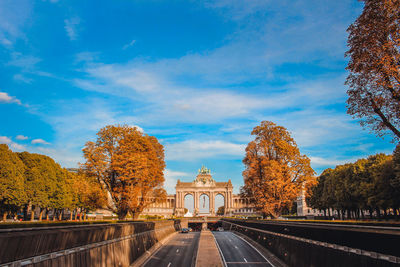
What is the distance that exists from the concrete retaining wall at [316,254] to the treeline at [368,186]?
2128 centimetres

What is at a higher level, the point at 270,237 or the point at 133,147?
the point at 133,147

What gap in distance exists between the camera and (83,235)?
1880 centimetres

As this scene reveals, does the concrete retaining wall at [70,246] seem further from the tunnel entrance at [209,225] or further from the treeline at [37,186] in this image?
the tunnel entrance at [209,225]

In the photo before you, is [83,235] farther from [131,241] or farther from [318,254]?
[318,254]

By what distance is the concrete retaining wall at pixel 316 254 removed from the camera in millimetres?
14477

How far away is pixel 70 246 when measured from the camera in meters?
16.9

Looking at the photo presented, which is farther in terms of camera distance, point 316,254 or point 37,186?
point 37,186

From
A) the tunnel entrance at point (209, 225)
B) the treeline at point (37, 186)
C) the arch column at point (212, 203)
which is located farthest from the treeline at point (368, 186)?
the arch column at point (212, 203)

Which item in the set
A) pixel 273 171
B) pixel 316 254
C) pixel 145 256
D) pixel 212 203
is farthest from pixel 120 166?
pixel 212 203

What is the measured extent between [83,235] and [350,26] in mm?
24315

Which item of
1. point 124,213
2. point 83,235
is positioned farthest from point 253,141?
point 83,235

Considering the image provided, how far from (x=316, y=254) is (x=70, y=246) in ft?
57.7

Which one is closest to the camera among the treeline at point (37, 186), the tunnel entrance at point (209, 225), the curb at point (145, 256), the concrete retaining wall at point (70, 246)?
the concrete retaining wall at point (70, 246)

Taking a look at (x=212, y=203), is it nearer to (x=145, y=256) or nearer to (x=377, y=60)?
(x=145, y=256)
